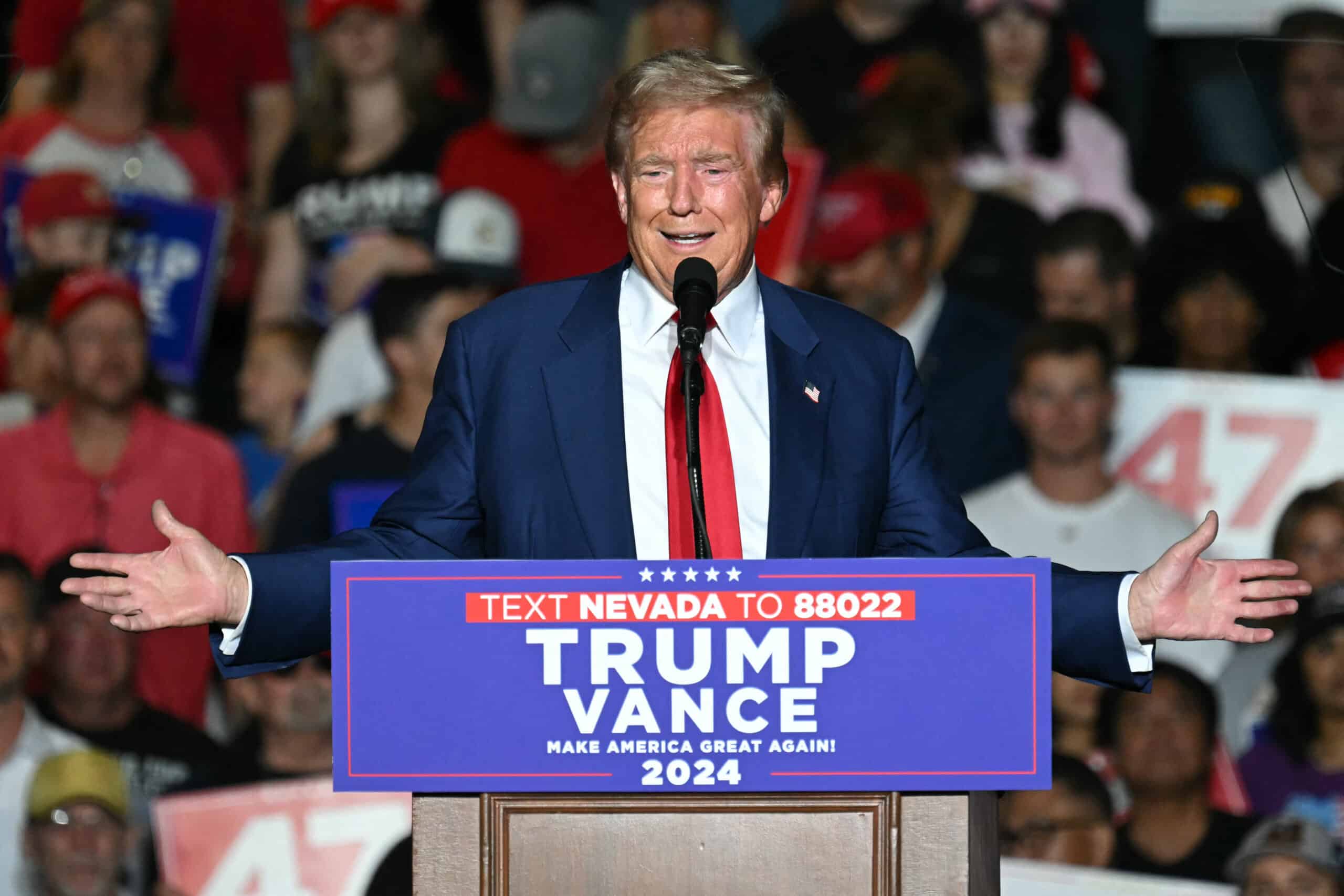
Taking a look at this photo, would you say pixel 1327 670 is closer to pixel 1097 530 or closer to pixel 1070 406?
pixel 1097 530

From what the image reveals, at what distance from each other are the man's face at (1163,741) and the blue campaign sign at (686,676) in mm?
2590

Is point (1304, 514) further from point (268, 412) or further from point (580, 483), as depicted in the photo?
point (580, 483)

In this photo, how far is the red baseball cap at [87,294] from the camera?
5.12 metres

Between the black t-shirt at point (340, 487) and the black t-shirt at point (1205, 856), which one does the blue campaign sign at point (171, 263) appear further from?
the black t-shirt at point (1205, 856)

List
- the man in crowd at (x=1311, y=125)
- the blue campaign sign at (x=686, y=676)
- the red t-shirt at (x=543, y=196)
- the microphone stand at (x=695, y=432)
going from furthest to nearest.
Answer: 1. the red t-shirt at (x=543, y=196)
2. the man in crowd at (x=1311, y=125)
3. the microphone stand at (x=695, y=432)
4. the blue campaign sign at (x=686, y=676)

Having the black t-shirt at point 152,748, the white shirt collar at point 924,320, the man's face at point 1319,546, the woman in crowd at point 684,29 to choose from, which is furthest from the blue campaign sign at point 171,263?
the man's face at point 1319,546

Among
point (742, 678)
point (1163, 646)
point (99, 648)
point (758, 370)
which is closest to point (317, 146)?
point (99, 648)

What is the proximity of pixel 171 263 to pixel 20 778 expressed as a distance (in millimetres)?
1539

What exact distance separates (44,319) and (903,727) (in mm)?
3806

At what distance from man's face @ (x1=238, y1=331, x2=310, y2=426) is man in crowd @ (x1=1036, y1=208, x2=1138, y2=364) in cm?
197

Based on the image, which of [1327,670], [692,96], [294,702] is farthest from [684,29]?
[692,96]

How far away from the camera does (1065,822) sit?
442 centimetres

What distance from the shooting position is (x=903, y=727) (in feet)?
6.52

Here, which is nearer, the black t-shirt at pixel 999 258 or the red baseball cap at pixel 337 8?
the black t-shirt at pixel 999 258
